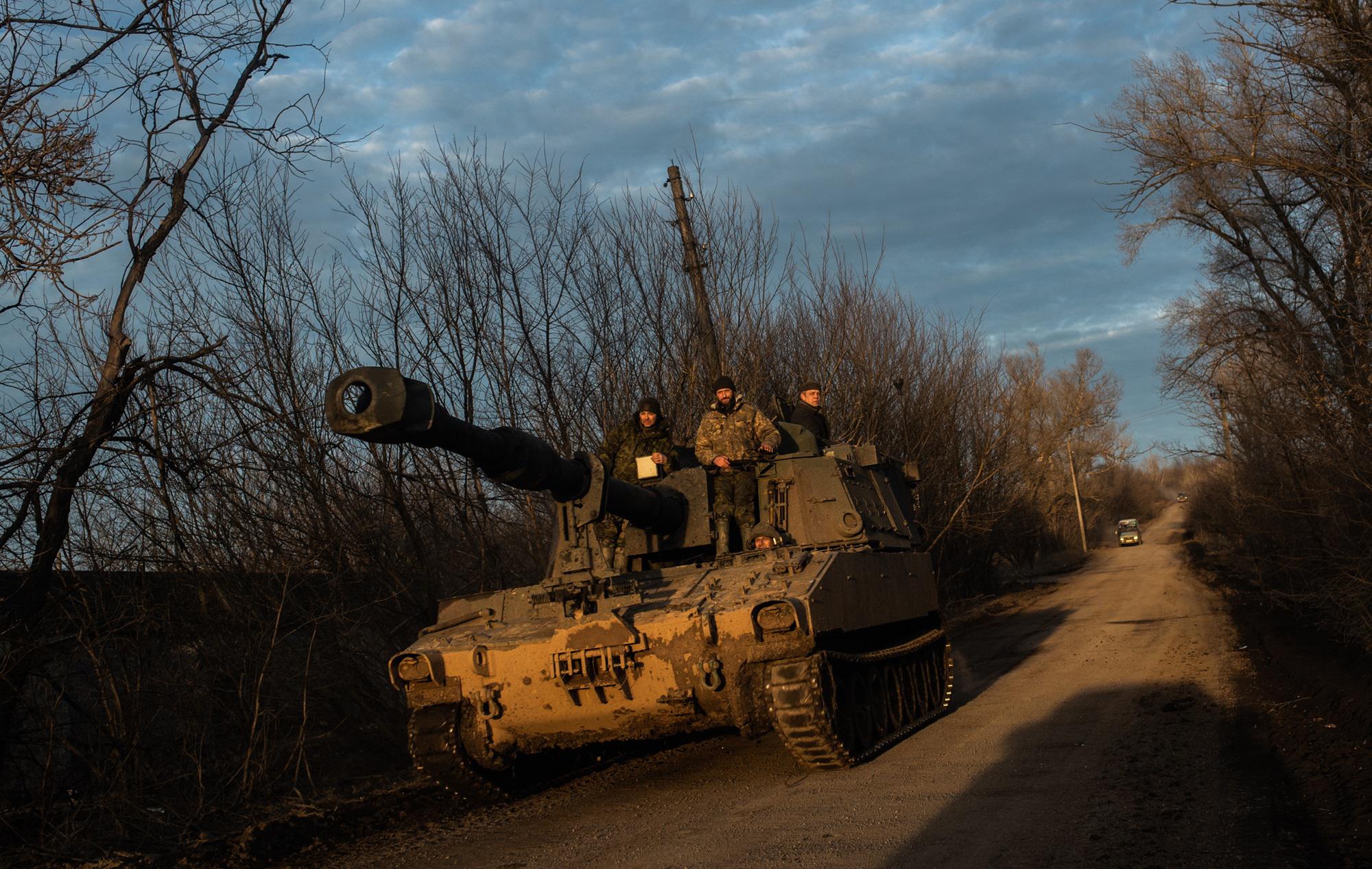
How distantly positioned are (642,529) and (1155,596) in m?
17.5

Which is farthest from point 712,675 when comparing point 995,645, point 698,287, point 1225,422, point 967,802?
point 1225,422

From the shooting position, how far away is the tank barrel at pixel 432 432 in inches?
197

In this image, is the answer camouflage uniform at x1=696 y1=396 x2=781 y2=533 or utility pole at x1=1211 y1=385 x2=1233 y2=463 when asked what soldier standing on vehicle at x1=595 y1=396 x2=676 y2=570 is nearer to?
camouflage uniform at x1=696 y1=396 x2=781 y2=533

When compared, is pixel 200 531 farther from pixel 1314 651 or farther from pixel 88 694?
pixel 1314 651

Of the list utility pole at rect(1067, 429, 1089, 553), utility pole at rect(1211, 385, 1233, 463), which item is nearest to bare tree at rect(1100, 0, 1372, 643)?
utility pole at rect(1211, 385, 1233, 463)

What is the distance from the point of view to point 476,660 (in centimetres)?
730

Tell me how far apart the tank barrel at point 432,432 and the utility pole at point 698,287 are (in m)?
7.93

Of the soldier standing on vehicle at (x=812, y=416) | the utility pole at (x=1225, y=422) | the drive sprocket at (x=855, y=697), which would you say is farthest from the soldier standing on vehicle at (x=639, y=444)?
the utility pole at (x=1225, y=422)

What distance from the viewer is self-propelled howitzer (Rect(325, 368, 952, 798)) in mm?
6938

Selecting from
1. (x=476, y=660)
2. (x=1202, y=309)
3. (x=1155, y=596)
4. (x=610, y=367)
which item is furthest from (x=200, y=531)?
(x=1155, y=596)

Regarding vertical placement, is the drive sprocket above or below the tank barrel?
below

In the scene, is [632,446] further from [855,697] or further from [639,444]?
[855,697]

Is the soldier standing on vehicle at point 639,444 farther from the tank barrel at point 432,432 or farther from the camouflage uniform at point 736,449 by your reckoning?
the tank barrel at point 432,432

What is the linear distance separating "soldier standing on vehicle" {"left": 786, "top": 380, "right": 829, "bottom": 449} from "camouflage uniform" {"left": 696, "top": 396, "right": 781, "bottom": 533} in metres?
1.20
